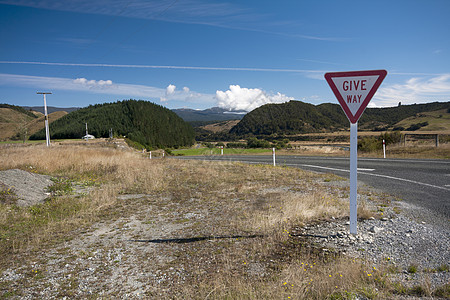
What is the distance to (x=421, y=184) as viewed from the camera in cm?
964

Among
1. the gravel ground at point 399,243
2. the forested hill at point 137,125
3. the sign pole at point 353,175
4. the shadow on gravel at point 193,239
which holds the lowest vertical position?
the shadow on gravel at point 193,239

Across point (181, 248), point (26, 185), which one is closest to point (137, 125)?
point (26, 185)

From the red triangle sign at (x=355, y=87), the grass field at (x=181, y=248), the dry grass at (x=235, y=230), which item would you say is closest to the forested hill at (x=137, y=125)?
the dry grass at (x=235, y=230)

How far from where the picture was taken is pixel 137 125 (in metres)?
113

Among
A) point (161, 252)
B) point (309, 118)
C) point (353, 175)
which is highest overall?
point (309, 118)

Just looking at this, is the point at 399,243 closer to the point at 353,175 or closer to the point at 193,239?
the point at 353,175

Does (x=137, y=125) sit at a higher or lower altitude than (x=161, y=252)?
higher

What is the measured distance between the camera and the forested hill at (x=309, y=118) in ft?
399

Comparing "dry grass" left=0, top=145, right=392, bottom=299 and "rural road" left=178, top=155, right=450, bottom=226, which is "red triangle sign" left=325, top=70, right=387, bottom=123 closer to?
"dry grass" left=0, top=145, right=392, bottom=299

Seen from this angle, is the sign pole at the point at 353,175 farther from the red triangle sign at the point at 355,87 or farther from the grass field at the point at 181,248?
the grass field at the point at 181,248

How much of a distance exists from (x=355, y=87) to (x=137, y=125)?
115799 mm

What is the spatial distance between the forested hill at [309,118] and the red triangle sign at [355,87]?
11240 cm

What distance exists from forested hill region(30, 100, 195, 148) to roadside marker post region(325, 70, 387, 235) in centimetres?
9900

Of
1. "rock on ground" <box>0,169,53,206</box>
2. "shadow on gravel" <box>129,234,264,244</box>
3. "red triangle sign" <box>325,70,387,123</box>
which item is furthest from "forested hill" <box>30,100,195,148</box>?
"red triangle sign" <box>325,70,387,123</box>
